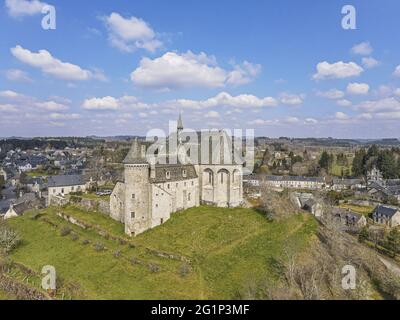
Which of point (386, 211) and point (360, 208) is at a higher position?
point (386, 211)

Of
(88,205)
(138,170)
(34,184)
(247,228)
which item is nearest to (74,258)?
(138,170)

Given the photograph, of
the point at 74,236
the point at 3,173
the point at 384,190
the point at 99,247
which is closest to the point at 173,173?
the point at 99,247

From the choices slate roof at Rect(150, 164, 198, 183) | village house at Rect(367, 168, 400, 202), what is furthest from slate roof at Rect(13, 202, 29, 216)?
village house at Rect(367, 168, 400, 202)

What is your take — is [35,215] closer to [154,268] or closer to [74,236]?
[74,236]

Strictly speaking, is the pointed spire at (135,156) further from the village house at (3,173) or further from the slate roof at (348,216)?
the village house at (3,173)

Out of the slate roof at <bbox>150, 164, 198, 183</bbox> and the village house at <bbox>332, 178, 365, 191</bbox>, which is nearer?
the slate roof at <bbox>150, 164, 198, 183</bbox>

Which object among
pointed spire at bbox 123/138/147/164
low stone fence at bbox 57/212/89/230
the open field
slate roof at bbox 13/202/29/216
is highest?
pointed spire at bbox 123/138/147/164

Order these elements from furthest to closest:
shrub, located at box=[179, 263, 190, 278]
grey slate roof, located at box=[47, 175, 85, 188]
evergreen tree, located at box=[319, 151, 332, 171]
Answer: evergreen tree, located at box=[319, 151, 332, 171], grey slate roof, located at box=[47, 175, 85, 188], shrub, located at box=[179, 263, 190, 278]

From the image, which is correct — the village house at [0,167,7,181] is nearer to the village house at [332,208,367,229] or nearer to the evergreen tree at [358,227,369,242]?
the village house at [332,208,367,229]
